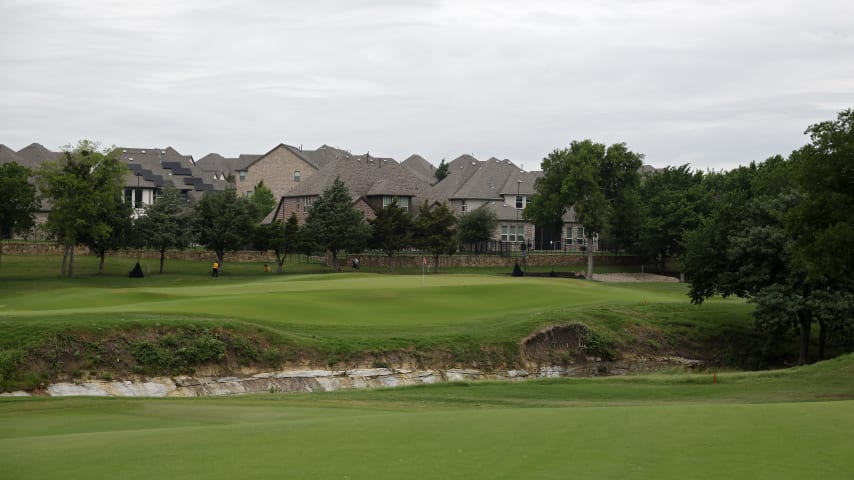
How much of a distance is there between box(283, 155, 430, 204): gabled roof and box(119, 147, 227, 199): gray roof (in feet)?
63.5

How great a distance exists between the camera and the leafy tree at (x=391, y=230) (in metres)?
86.5

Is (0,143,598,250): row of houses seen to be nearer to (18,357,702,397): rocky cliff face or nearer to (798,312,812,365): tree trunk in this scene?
(798,312,812,365): tree trunk

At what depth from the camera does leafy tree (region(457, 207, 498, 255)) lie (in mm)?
99000

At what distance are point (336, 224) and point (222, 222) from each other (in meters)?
10.4

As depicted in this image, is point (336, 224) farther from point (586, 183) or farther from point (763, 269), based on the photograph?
point (763, 269)

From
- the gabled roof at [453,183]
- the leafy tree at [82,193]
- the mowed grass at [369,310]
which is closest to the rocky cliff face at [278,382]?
the mowed grass at [369,310]

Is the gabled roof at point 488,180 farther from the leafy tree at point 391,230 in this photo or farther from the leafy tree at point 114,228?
the leafy tree at point 114,228

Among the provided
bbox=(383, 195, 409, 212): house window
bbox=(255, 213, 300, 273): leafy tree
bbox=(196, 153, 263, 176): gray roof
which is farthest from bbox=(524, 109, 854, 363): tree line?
bbox=(196, 153, 263, 176): gray roof

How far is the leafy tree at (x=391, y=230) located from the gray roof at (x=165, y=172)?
36.8m

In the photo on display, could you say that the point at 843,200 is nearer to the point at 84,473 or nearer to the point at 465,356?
the point at 465,356

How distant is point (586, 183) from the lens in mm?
90938

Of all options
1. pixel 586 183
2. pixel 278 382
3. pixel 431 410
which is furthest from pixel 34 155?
pixel 431 410

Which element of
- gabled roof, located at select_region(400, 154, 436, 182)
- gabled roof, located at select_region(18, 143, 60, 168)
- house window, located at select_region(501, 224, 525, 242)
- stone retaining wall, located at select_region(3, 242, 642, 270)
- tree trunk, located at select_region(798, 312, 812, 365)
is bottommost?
tree trunk, located at select_region(798, 312, 812, 365)

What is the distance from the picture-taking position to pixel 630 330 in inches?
1704
